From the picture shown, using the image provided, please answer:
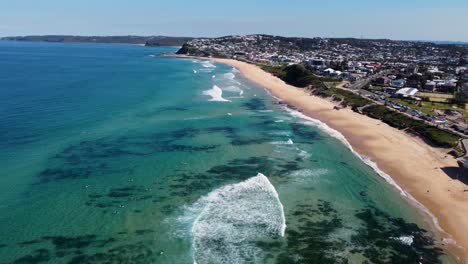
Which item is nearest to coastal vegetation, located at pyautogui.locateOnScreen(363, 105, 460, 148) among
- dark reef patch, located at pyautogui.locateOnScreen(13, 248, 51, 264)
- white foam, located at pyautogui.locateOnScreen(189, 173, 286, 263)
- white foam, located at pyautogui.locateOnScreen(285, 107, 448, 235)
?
white foam, located at pyautogui.locateOnScreen(285, 107, 448, 235)

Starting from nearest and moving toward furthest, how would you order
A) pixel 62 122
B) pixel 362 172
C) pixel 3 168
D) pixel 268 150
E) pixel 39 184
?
pixel 39 184 < pixel 3 168 < pixel 362 172 < pixel 268 150 < pixel 62 122

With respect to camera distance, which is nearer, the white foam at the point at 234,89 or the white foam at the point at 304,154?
the white foam at the point at 304,154

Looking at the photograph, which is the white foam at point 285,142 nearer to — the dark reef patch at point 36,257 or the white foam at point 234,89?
the dark reef patch at point 36,257

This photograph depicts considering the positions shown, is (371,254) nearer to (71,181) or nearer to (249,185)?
(249,185)

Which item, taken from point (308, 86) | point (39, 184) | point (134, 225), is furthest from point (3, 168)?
point (308, 86)

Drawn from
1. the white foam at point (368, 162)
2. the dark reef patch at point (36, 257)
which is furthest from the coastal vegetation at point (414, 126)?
the dark reef patch at point (36, 257)

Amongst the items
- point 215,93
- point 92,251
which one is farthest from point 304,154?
point 215,93
